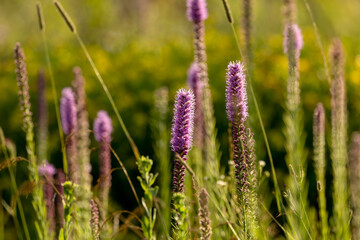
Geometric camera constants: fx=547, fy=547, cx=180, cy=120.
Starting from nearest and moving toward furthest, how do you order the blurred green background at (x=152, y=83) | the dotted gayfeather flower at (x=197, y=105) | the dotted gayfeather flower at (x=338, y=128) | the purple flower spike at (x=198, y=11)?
the dotted gayfeather flower at (x=338, y=128) → the purple flower spike at (x=198, y=11) → the dotted gayfeather flower at (x=197, y=105) → the blurred green background at (x=152, y=83)

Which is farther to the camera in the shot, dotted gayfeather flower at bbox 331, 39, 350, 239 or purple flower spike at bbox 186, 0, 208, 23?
purple flower spike at bbox 186, 0, 208, 23

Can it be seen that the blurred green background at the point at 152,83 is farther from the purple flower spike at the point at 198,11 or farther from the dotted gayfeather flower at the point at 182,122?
the dotted gayfeather flower at the point at 182,122

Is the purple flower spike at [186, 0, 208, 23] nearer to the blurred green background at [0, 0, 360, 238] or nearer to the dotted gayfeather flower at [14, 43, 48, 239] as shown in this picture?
the dotted gayfeather flower at [14, 43, 48, 239]

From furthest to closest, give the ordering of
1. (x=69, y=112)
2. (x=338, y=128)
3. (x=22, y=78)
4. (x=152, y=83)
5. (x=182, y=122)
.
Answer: (x=152, y=83)
(x=69, y=112)
(x=338, y=128)
(x=22, y=78)
(x=182, y=122)

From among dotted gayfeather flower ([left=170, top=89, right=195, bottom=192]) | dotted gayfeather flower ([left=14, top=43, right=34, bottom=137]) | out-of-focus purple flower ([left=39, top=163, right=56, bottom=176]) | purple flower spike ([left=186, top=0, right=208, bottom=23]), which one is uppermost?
purple flower spike ([left=186, top=0, right=208, bottom=23])

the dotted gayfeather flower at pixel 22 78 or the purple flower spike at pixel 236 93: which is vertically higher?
the dotted gayfeather flower at pixel 22 78

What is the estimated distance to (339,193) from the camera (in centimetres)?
201

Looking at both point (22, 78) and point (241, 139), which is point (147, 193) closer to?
point (241, 139)

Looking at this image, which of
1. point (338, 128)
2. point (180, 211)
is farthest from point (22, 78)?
point (338, 128)

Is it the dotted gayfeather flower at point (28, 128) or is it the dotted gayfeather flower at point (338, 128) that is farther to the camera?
the dotted gayfeather flower at point (338, 128)

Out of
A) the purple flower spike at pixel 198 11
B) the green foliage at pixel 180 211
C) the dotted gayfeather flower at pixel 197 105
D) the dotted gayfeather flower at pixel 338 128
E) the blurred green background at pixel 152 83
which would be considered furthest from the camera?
the blurred green background at pixel 152 83

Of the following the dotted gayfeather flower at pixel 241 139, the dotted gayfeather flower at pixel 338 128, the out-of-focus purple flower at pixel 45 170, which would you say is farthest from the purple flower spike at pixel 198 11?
the dotted gayfeather flower at pixel 241 139

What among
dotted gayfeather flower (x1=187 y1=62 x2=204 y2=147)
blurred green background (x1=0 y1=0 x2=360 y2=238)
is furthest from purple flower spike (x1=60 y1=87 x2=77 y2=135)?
blurred green background (x1=0 y1=0 x2=360 y2=238)

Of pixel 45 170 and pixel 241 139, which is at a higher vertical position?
pixel 241 139
